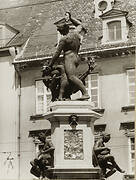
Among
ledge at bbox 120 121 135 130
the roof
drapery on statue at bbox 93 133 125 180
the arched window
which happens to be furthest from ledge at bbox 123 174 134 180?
drapery on statue at bbox 93 133 125 180

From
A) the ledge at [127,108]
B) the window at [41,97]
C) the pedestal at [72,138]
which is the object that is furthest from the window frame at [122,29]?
the pedestal at [72,138]

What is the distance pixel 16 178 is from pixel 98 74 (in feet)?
20.1

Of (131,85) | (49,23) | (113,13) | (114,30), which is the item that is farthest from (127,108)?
(49,23)

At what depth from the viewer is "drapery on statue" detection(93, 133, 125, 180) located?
927 centimetres

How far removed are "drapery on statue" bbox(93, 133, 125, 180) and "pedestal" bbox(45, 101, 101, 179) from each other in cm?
14

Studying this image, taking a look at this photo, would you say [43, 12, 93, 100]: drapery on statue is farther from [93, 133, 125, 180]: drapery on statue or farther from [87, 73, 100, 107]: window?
[87, 73, 100, 107]: window

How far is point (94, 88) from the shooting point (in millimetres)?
23047

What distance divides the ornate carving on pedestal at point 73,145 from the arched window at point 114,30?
14.3 metres

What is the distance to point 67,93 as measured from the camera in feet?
32.1

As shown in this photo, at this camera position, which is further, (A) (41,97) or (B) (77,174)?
(A) (41,97)

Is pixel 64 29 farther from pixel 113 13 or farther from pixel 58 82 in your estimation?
pixel 113 13

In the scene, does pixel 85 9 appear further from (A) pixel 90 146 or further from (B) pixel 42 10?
(A) pixel 90 146

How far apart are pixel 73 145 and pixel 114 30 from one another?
48.3 feet

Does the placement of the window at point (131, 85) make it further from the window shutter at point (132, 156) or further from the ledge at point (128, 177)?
the ledge at point (128, 177)
